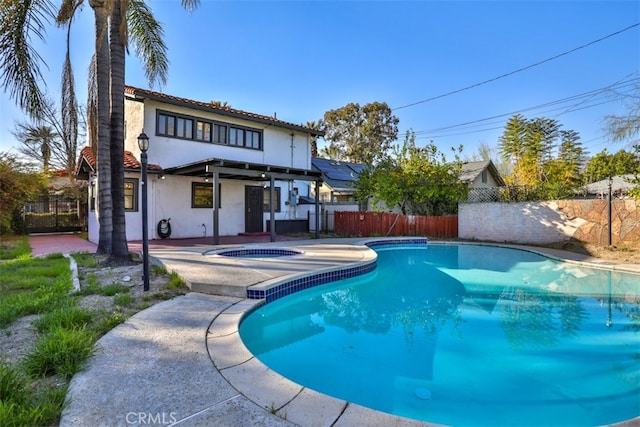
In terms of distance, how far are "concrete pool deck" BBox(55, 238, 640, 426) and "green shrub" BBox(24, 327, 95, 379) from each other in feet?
0.36

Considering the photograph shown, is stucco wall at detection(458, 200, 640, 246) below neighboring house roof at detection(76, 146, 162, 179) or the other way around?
below

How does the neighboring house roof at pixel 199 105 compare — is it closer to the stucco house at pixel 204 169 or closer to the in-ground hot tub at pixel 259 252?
the stucco house at pixel 204 169

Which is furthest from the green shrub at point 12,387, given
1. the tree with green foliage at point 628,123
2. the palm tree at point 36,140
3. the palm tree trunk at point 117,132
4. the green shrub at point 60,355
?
the palm tree at point 36,140

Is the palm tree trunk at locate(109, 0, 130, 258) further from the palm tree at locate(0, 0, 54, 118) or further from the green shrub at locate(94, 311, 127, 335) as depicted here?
the green shrub at locate(94, 311, 127, 335)

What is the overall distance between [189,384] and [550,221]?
47.0 ft

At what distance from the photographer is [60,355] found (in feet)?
9.26

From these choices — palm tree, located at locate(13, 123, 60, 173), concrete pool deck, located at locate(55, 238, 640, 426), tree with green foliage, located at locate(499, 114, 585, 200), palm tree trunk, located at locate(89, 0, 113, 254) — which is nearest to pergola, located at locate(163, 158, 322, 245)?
palm tree trunk, located at locate(89, 0, 113, 254)

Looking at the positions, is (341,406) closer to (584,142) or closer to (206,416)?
(206,416)

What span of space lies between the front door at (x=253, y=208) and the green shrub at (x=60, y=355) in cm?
1220

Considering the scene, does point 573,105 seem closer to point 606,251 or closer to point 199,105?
point 606,251

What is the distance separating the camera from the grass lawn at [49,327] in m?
2.20

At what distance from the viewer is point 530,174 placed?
25.3 meters

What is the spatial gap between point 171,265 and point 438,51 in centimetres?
1520

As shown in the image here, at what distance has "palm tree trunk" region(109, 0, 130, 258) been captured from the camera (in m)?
7.70
